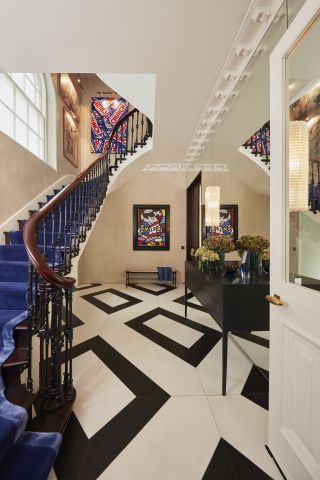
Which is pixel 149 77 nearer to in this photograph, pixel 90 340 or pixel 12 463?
pixel 90 340

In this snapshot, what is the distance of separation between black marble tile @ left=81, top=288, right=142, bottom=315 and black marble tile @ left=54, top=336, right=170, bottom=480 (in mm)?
1824

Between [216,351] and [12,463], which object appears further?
[216,351]

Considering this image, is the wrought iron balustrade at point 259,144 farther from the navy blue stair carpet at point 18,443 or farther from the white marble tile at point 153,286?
the navy blue stair carpet at point 18,443

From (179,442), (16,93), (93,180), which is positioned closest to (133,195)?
(93,180)

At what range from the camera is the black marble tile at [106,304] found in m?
3.76

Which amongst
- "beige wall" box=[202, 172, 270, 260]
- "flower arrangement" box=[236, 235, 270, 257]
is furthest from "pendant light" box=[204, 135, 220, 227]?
"flower arrangement" box=[236, 235, 270, 257]

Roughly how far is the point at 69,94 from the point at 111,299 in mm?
4984

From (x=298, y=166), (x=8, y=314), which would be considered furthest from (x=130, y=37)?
(x=8, y=314)

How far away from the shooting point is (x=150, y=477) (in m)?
1.14

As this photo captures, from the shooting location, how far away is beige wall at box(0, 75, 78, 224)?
296cm

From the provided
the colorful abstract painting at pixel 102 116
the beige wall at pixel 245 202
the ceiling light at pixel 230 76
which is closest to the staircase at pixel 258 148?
the beige wall at pixel 245 202

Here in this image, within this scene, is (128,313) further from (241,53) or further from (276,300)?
(241,53)

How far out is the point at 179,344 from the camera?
254 cm

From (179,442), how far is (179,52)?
3.02 metres
